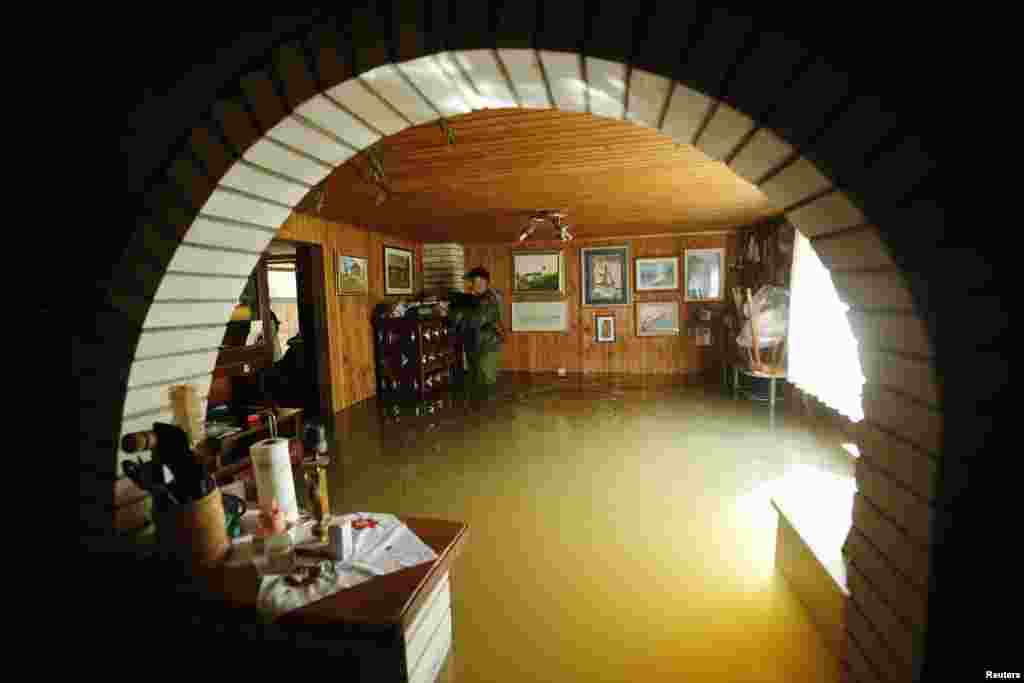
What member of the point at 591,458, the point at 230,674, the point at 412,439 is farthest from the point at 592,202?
the point at 230,674

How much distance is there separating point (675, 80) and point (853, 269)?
0.47 metres

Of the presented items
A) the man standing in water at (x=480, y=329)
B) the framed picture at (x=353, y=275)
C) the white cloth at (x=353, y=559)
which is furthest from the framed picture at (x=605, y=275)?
the white cloth at (x=353, y=559)

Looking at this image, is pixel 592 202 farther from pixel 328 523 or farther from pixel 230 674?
pixel 230 674

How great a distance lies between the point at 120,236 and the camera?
3.13 feet

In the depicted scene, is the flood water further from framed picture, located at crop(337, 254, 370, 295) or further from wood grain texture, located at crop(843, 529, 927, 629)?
framed picture, located at crop(337, 254, 370, 295)

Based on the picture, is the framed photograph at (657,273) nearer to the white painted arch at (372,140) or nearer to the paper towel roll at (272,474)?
the white painted arch at (372,140)

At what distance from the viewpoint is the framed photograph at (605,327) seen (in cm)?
724

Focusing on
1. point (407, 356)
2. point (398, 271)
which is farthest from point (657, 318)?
point (398, 271)

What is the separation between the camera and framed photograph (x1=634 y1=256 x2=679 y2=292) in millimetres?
6910

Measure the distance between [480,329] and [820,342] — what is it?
13.7ft

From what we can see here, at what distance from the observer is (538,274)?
741cm

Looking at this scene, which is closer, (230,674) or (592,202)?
(230,674)

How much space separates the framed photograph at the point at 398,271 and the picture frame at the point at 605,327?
3.20 m

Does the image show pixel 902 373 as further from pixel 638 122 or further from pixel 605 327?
pixel 605 327
